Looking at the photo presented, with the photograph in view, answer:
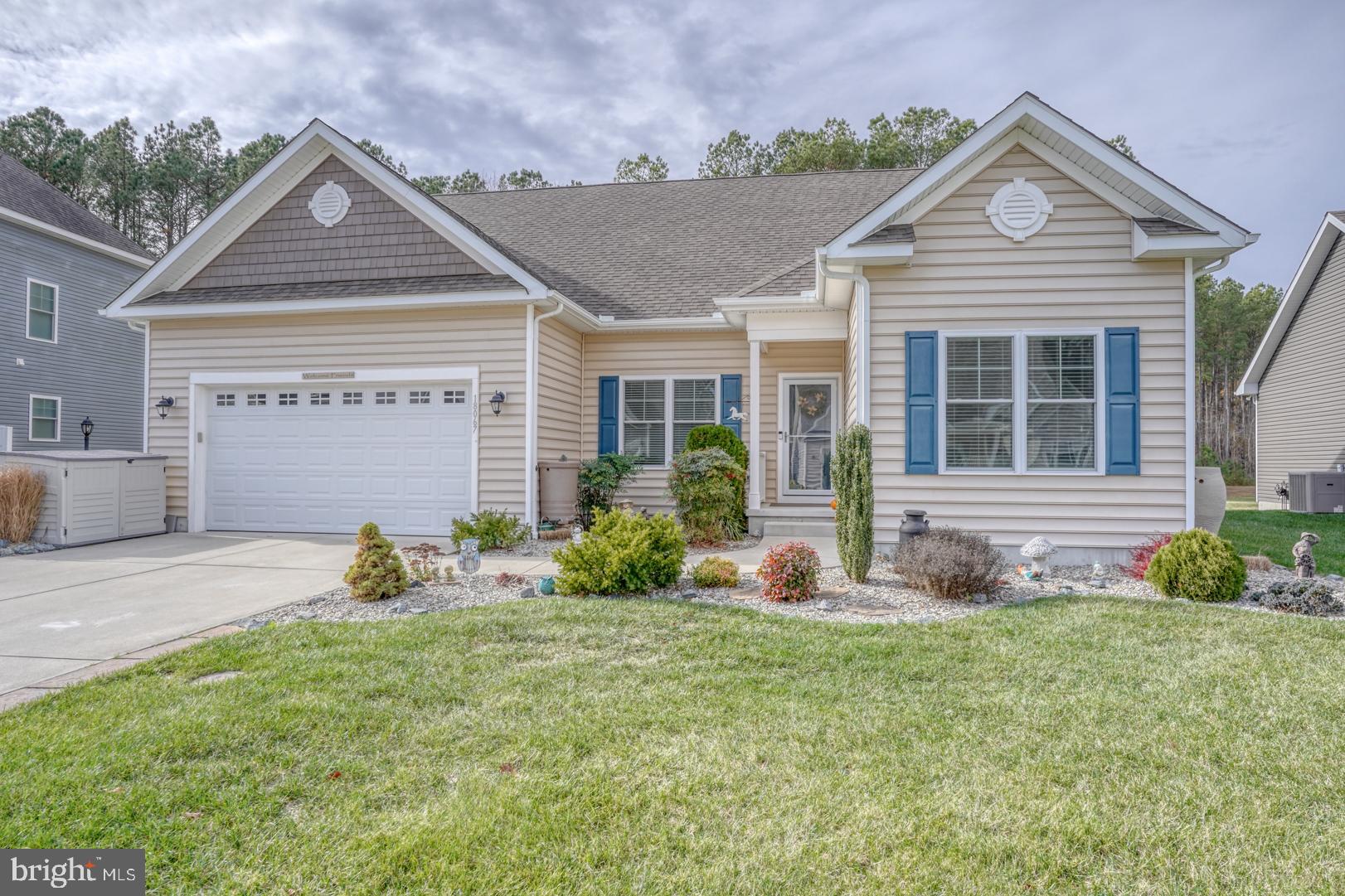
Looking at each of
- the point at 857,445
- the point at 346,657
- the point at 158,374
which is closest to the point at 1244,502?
the point at 857,445

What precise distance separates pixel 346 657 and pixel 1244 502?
913 inches

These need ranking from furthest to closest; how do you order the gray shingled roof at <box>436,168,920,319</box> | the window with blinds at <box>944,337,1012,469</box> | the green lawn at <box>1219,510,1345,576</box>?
1. the gray shingled roof at <box>436,168,920,319</box>
2. the green lawn at <box>1219,510,1345,576</box>
3. the window with blinds at <box>944,337,1012,469</box>

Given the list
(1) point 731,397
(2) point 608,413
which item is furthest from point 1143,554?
(2) point 608,413

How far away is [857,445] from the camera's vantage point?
6.37 m

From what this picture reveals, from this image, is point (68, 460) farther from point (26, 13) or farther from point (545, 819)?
point (545, 819)

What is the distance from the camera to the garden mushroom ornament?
6844mm

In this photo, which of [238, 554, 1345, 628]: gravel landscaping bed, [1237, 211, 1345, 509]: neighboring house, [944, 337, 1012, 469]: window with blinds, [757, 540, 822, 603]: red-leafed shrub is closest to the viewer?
[238, 554, 1345, 628]: gravel landscaping bed

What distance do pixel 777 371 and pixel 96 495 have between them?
373 inches

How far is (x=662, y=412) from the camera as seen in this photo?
11328 millimetres

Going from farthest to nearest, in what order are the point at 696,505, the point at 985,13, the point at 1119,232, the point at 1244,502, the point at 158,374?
the point at 1244,502, the point at 158,374, the point at 696,505, the point at 985,13, the point at 1119,232

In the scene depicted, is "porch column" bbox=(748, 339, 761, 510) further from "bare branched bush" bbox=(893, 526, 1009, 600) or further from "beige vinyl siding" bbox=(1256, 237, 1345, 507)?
"beige vinyl siding" bbox=(1256, 237, 1345, 507)

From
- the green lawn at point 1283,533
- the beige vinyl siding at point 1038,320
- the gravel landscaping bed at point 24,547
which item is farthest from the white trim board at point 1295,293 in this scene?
the gravel landscaping bed at point 24,547

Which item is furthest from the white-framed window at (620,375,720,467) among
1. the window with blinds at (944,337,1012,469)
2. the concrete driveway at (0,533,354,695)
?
the concrete driveway at (0,533,354,695)

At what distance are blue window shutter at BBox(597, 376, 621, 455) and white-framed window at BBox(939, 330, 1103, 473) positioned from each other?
Answer: 5258 millimetres
